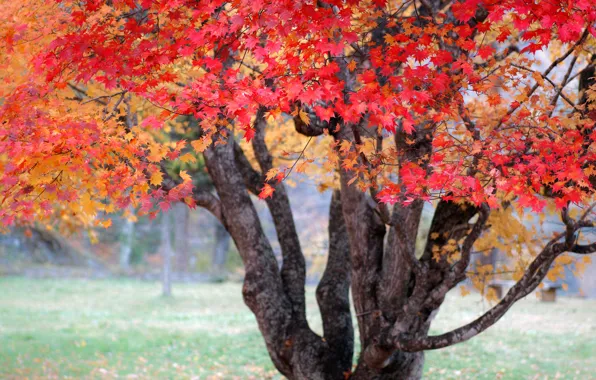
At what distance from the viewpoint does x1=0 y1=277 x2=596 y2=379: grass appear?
10344 millimetres

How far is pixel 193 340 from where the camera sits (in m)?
13.4

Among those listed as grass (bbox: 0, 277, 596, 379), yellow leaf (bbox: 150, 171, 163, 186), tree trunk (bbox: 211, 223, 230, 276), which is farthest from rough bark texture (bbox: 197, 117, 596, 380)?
tree trunk (bbox: 211, 223, 230, 276)

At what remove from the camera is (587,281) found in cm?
2789

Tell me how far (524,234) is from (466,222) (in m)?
0.78

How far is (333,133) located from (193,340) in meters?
9.01

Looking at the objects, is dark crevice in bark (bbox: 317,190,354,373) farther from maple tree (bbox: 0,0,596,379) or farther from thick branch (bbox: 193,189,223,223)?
thick branch (bbox: 193,189,223,223)

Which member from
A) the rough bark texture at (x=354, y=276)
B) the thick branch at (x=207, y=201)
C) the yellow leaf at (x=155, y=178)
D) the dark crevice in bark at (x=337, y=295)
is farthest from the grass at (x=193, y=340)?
the yellow leaf at (x=155, y=178)

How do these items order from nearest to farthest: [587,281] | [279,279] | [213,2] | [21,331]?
[213,2] < [279,279] < [21,331] < [587,281]

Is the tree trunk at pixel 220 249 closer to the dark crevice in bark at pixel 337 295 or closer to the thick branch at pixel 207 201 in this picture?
the dark crevice in bark at pixel 337 295

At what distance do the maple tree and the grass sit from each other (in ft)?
13.4

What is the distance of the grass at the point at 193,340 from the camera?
33.9ft

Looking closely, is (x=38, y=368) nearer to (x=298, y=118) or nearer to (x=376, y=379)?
(x=376, y=379)

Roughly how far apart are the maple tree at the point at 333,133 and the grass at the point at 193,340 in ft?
13.4

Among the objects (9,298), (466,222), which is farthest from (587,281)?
(466,222)
